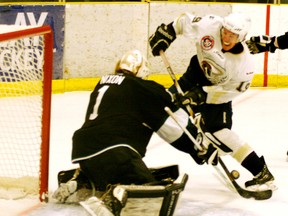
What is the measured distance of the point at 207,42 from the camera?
4.23 metres

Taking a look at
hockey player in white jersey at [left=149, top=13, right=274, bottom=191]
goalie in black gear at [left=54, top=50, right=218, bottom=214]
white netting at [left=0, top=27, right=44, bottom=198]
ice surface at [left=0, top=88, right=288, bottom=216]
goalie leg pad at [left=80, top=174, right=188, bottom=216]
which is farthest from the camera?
hockey player in white jersey at [left=149, top=13, right=274, bottom=191]

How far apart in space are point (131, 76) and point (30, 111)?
1286 mm

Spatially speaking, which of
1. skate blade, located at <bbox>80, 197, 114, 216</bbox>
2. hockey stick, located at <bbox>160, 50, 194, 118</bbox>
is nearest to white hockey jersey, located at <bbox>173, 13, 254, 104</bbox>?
hockey stick, located at <bbox>160, 50, 194, 118</bbox>

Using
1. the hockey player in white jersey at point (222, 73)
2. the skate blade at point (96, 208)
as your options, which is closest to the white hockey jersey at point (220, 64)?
the hockey player in white jersey at point (222, 73)

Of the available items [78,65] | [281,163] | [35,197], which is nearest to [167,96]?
[35,197]

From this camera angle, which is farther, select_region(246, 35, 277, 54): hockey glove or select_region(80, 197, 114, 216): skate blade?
select_region(246, 35, 277, 54): hockey glove

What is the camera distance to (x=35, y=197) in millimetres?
3896

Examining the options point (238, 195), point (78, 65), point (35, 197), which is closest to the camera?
Answer: point (35, 197)

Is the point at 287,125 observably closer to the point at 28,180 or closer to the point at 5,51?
the point at 5,51

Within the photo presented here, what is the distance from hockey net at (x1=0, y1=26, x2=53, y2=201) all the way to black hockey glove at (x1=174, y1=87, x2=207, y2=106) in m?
0.63

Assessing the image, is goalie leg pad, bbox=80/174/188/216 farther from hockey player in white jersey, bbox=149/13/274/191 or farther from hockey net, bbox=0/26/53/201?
hockey player in white jersey, bbox=149/13/274/191

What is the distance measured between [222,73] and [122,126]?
0.90m

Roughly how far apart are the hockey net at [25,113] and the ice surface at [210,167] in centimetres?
13

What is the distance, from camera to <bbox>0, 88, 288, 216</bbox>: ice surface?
386cm
